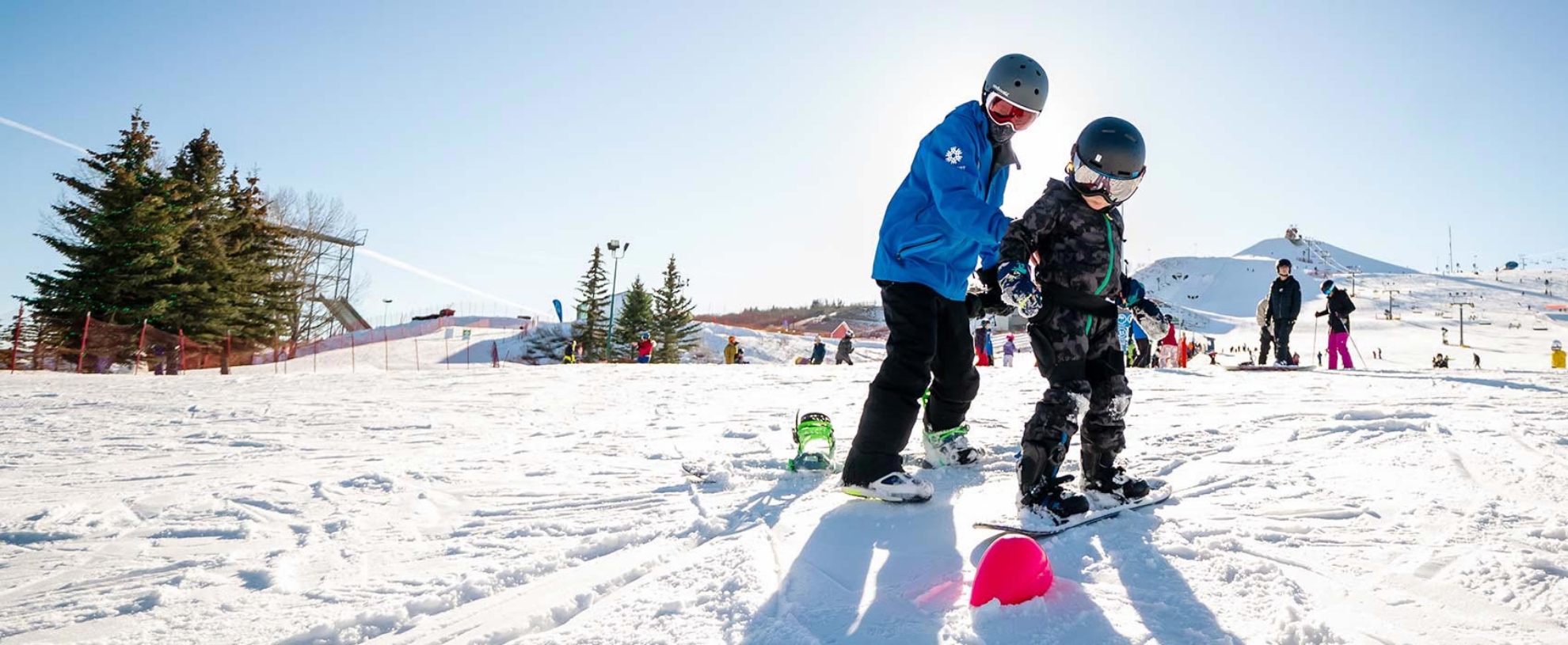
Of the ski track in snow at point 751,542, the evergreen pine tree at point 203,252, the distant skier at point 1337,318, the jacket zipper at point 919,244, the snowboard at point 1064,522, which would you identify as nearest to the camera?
the ski track in snow at point 751,542

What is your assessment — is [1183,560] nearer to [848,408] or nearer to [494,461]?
[494,461]


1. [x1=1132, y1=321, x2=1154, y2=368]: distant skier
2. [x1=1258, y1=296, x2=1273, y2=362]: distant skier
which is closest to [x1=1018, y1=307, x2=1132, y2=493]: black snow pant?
[x1=1258, y1=296, x2=1273, y2=362]: distant skier

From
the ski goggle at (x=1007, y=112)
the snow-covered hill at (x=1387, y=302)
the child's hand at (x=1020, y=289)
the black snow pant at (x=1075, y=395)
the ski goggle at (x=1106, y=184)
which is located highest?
the snow-covered hill at (x=1387, y=302)

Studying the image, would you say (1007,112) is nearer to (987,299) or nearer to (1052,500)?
(987,299)

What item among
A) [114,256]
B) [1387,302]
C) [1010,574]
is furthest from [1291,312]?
[1387,302]

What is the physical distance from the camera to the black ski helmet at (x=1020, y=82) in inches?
116

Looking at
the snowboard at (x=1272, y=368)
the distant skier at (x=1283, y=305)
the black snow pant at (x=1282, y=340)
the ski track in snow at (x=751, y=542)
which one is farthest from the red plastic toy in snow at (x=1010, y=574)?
the black snow pant at (x=1282, y=340)

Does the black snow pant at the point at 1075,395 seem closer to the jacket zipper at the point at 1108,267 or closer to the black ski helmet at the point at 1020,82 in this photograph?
the jacket zipper at the point at 1108,267

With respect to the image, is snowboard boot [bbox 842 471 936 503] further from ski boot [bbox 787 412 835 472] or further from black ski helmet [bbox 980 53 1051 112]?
black ski helmet [bbox 980 53 1051 112]

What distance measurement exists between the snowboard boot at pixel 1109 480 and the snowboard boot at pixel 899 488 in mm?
628

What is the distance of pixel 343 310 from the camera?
157 ft

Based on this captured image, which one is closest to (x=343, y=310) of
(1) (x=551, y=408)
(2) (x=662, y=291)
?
(2) (x=662, y=291)

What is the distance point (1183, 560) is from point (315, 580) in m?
2.46

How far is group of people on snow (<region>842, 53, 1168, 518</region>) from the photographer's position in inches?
108
